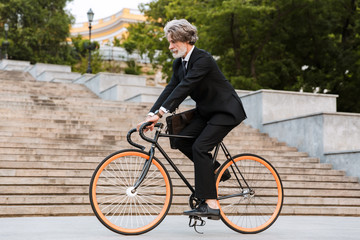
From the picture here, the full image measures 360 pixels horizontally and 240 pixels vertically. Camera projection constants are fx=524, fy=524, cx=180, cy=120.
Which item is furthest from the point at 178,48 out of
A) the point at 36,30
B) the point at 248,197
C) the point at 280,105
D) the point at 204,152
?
the point at 36,30

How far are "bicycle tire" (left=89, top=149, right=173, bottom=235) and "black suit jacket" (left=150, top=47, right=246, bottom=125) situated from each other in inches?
21.2

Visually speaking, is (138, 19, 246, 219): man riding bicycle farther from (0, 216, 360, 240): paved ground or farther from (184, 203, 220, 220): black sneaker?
(0, 216, 360, 240): paved ground

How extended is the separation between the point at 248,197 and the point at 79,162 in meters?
4.28

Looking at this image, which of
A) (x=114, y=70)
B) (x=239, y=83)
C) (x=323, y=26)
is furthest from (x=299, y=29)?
(x=114, y=70)

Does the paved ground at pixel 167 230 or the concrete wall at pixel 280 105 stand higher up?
the concrete wall at pixel 280 105

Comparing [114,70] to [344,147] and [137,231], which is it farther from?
[137,231]

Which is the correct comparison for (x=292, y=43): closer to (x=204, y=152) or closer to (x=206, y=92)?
(x=206, y=92)

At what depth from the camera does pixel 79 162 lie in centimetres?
880

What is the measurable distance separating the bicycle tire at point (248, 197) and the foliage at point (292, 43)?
1410 centimetres

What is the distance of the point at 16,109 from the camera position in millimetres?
12289

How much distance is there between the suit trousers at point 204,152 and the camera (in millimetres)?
4672

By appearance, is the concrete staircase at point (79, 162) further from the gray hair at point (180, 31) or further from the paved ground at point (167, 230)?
the gray hair at point (180, 31)

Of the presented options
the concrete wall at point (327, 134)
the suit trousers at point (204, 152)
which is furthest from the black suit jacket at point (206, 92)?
the concrete wall at point (327, 134)

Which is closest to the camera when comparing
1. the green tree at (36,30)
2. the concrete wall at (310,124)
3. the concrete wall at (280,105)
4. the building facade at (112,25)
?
the concrete wall at (310,124)
